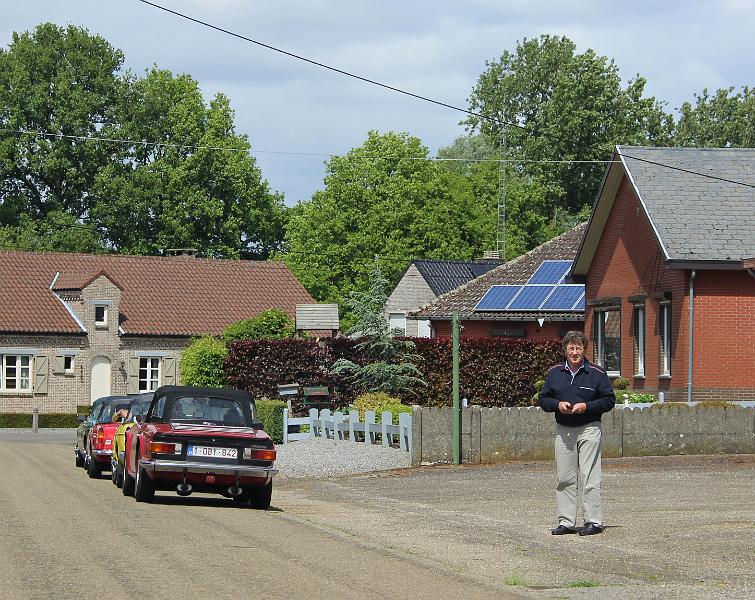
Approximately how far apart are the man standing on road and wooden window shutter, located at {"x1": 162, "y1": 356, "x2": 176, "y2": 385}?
173 ft

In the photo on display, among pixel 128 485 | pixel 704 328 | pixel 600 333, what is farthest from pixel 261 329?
pixel 128 485

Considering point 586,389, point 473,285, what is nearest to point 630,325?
point 473,285

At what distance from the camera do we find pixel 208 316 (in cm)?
6894

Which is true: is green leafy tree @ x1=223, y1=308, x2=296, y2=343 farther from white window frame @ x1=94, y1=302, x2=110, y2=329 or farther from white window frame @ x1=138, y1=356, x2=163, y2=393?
white window frame @ x1=138, y1=356, x2=163, y2=393

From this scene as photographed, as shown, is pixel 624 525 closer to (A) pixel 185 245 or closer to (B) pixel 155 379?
(B) pixel 155 379

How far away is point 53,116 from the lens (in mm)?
80500

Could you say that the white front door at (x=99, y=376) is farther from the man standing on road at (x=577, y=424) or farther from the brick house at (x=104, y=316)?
the man standing on road at (x=577, y=424)

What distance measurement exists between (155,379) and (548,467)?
4245 cm

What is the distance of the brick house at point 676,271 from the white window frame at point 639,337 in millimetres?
26

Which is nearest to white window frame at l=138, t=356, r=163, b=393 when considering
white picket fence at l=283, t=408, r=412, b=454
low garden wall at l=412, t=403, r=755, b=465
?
white picket fence at l=283, t=408, r=412, b=454

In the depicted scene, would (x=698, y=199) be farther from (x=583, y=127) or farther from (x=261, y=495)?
(x=583, y=127)

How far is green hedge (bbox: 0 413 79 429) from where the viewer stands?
61406mm

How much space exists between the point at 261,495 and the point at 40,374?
151ft

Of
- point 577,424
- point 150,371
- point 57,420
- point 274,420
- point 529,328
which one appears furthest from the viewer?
point 150,371
